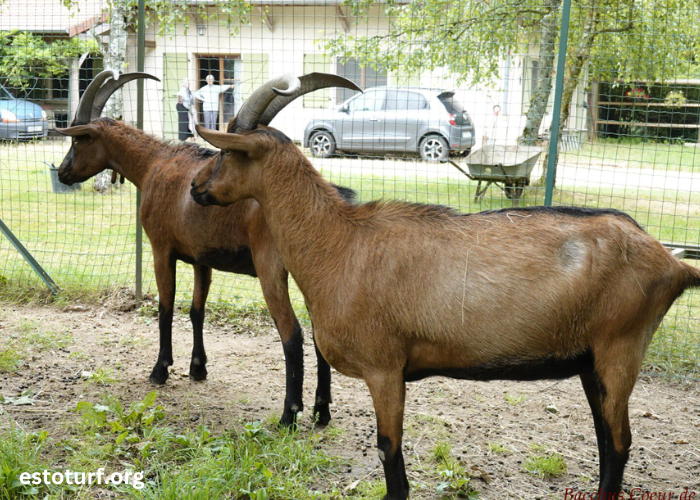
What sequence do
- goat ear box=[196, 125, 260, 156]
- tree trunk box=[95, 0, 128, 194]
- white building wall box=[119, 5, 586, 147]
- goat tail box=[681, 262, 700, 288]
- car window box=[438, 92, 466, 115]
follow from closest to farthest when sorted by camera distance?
goat tail box=[681, 262, 700, 288] < goat ear box=[196, 125, 260, 156] < tree trunk box=[95, 0, 128, 194] < white building wall box=[119, 5, 586, 147] < car window box=[438, 92, 466, 115]

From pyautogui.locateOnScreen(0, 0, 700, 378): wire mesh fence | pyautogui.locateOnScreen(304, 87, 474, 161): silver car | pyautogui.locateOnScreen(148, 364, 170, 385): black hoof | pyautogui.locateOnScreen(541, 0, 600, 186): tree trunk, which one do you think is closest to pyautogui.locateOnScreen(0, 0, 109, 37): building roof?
pyautogui.locateOnScreen(0, 0, 700, 378): wire mesh fence

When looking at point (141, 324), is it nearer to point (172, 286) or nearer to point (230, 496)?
point (172, 286)

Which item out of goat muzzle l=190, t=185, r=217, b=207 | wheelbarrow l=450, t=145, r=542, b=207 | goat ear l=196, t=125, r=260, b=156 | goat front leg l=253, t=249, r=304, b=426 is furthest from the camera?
wheelbarrow l=450, t=145, r=542, b=207

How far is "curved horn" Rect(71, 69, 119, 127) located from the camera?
543 cm

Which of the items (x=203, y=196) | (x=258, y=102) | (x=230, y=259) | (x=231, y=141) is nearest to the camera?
(x=231, y=141)

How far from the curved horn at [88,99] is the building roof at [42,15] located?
2297mm

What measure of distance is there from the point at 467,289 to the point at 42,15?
22.0 feet

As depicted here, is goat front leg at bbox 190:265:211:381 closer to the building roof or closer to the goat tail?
the goat tail

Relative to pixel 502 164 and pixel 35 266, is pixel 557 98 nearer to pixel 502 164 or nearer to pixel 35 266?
pixel 502 164

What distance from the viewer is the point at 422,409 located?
5027 mm

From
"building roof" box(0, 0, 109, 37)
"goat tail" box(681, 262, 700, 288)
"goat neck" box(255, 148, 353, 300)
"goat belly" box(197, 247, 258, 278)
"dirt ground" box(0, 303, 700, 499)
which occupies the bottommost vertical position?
"dirt ground" box(0, 303, 700, 499)

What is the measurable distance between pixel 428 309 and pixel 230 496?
59.7 inches

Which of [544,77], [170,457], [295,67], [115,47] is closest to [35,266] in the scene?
[170,457]

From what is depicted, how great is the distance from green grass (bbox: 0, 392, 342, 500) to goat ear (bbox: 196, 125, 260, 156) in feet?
5.66
